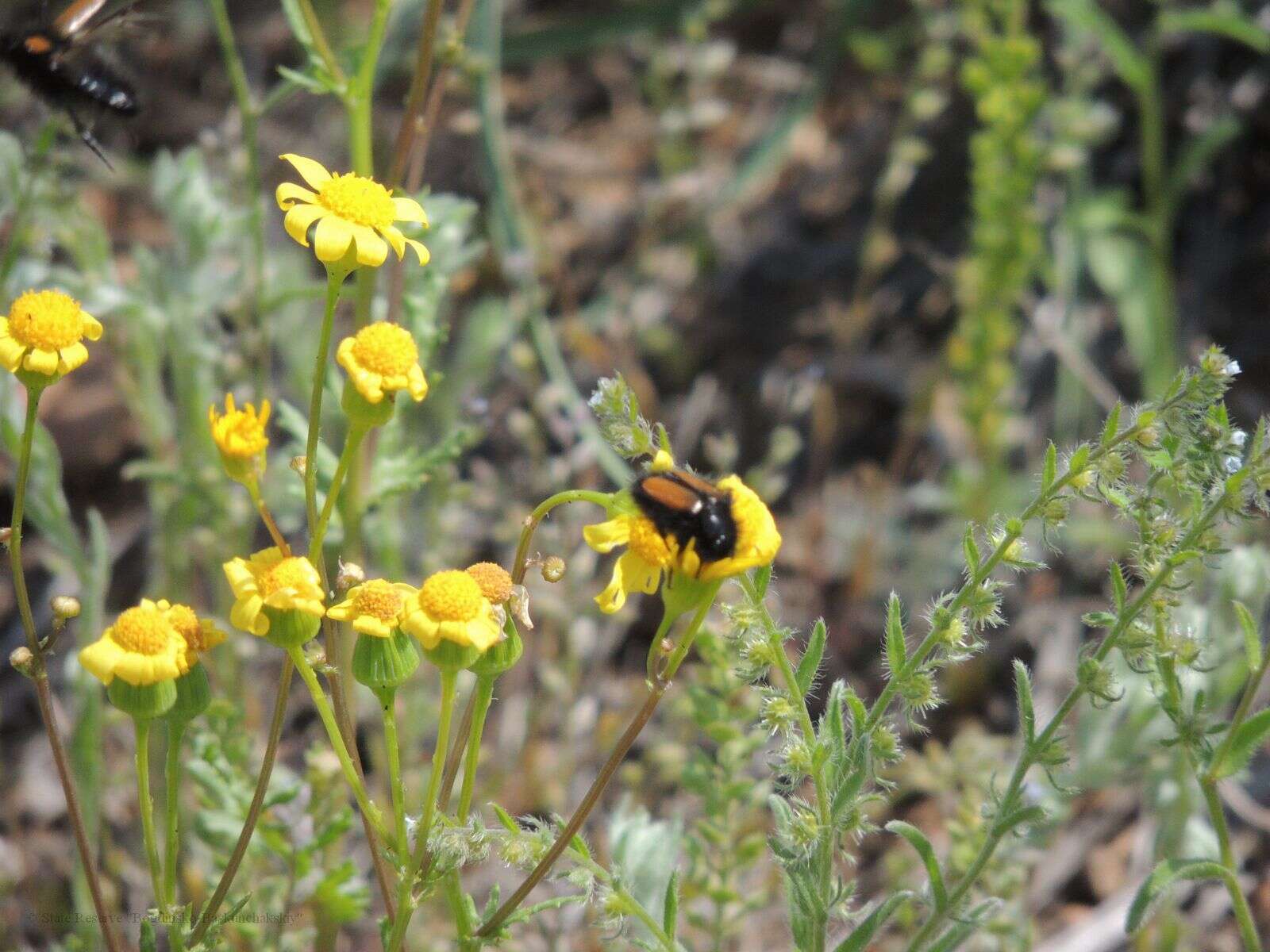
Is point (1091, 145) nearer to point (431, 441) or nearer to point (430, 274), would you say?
point (431, 441)

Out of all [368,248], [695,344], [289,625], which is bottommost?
[695,344]

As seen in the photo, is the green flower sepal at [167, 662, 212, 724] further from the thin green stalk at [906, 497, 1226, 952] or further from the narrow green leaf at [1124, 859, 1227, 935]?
the narrow green leaf at [1124, 859, 1227, 935]

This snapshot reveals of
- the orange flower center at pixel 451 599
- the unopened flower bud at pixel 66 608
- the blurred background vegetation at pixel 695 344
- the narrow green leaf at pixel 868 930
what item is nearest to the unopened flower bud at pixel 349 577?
the orange flower center at pixel 451 599

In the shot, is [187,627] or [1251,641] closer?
[187,627]

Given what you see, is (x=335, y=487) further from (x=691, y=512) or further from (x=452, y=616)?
(x=691, y=512)

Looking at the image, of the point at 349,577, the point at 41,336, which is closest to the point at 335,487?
the point at 349,577

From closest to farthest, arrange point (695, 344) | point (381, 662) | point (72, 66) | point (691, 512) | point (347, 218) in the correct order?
point (691, 512), point (381, 662), point (347, 218), point (72, 66), point (695, 344)

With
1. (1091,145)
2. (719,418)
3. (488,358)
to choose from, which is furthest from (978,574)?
(1091,145)
